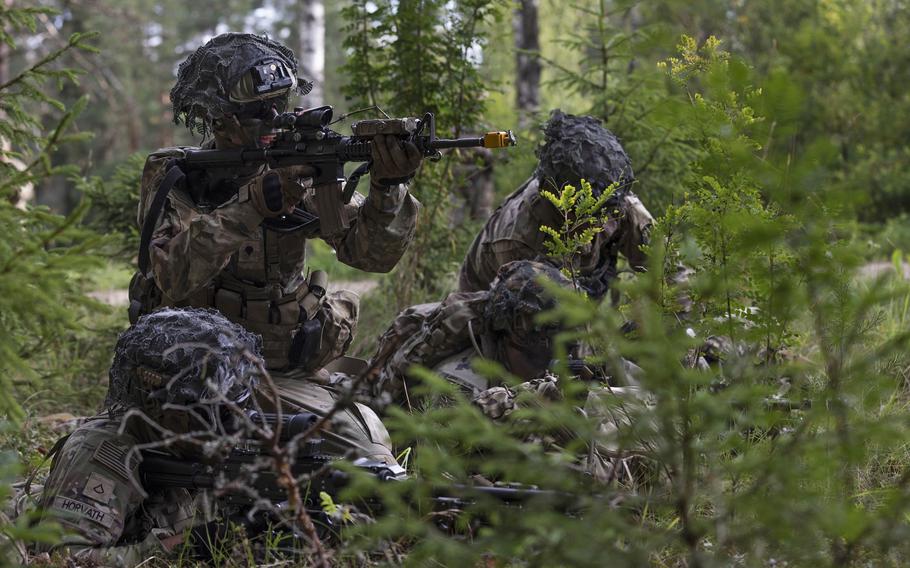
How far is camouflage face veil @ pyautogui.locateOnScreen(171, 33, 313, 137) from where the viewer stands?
13.4 ft

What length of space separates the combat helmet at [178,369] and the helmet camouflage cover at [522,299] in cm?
131

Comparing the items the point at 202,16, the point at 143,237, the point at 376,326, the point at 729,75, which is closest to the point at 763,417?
the point at 729,75

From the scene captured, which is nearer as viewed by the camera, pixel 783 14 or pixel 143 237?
pixel 143 237

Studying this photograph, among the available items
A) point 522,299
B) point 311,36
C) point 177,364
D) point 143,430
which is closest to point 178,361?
point 177,364

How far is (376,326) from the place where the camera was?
255 inches

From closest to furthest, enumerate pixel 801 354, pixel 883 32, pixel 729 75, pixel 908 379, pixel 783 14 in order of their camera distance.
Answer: pixel 729 75 < pixel 908 379 < pixel 801 354 < pixel 883 32 < pixel 783 14

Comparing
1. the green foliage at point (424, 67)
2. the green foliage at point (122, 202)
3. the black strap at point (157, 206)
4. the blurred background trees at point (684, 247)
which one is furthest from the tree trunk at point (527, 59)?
the black strap at point (157, 206)

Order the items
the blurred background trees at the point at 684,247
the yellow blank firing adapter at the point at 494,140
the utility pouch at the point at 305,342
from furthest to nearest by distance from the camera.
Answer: the utility pouch at the point at 305,342 < the yellow blank firing adapter at the point at 494,140 < the blurred background trees at the point at 684,247

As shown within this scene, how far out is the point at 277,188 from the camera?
3.93 metres

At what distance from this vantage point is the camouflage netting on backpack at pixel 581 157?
477 cm

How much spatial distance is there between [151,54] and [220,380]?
100 feet

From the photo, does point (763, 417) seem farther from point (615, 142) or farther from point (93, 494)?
point (615, 142)

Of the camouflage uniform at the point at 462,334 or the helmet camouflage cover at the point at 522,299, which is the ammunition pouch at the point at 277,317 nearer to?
the camouflage uniform at the point at 462,334

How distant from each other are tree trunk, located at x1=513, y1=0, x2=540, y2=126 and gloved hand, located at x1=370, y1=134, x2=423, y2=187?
5.63 m
